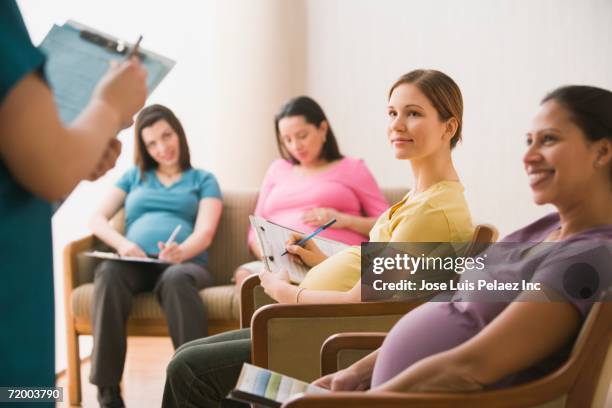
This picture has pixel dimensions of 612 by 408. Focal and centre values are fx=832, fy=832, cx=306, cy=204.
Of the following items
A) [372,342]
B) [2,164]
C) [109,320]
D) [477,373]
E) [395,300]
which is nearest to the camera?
[2,164]

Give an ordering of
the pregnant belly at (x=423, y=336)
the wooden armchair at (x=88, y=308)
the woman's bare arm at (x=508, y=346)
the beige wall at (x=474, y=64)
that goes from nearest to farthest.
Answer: the woman's bare arm at (x=508, y=346), the pregnant belly at (x=423, y=336), the wooden armchair at (x=88, y=308), the beige wall at (x=474, y=64)

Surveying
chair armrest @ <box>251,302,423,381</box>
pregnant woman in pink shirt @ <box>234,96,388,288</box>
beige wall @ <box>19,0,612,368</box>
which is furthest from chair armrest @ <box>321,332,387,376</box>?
beige wall @ <box>19,0,612,368</box>

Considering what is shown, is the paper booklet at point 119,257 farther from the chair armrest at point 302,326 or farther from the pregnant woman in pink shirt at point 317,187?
the chair armrest at point 302,326

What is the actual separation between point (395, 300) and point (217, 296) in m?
1.40

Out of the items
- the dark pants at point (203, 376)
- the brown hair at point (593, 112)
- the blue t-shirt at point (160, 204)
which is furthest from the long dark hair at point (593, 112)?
the blue t-shirt at point (160, 204)

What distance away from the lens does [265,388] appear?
1584 mm

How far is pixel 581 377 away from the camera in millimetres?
1317

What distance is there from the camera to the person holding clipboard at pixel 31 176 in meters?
1.05

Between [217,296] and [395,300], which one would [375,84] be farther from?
[395,300]

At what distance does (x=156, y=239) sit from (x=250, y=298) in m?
1.14

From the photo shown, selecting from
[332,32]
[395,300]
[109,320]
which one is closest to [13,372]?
[395,300]

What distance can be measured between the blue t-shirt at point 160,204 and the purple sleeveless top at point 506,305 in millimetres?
2170

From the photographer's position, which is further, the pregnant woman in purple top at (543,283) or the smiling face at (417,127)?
the smiling face at (417,127)

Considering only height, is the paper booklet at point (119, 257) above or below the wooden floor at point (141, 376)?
above
